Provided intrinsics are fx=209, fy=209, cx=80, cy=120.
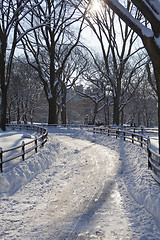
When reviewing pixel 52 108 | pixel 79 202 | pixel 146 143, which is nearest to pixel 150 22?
pixel 79 202

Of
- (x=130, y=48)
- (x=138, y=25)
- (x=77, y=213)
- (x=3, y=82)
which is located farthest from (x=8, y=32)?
(x=77, y=213)

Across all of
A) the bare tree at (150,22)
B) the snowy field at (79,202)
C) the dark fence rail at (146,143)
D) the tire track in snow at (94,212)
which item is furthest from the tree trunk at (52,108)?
the bare tree at (150,22)

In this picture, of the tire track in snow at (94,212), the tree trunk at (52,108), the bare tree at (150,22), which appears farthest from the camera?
the tree trunk at (52,108)

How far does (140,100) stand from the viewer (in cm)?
5566

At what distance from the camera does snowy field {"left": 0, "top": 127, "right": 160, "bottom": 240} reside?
460 cm

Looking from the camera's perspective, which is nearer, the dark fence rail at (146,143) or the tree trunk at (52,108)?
the dark fence rail at (146,143)

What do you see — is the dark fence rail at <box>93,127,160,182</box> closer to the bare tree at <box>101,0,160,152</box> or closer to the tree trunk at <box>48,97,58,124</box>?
the bare tree at <box>101,0,160,152</box>

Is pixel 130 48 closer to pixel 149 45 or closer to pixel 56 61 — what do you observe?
pixel 56 61

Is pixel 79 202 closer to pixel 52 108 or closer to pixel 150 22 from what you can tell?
pixel 150 22

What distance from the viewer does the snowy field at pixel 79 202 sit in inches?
181

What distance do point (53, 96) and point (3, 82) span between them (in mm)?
11156

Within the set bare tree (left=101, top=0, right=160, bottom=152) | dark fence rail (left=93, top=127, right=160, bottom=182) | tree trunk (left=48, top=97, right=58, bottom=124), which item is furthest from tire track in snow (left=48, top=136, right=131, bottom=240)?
tree trunk (left=48, top=97, right=58, bottom=124)

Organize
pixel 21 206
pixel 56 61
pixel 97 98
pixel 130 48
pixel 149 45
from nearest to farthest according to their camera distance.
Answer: pixel 21 206 → pixel 149 45 → pixel 130 48 → pixel 56 61 → pixel 97 98

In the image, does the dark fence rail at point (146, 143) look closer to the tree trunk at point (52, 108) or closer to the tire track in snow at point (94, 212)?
the tire track in snow at point (94, 212)
